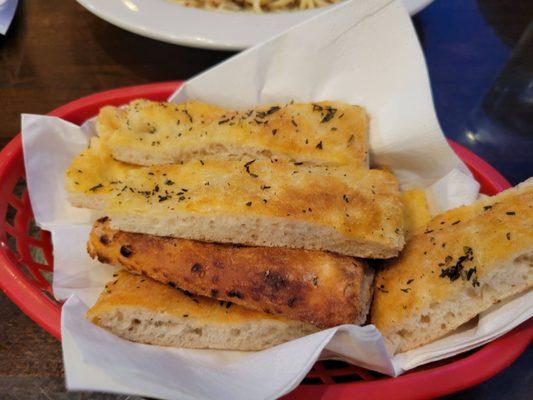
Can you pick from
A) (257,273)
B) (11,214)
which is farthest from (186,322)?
(11,214)

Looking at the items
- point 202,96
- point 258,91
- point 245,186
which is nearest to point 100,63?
point 202,96

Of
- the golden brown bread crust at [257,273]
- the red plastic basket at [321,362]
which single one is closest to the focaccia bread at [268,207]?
the golden brown bread crust at [257,273]

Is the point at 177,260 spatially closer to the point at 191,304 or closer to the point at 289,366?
the point at 191,304

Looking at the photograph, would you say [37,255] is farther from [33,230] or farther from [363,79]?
[363,79]

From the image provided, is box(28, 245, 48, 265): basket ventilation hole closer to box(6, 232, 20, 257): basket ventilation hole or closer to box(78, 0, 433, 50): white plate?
box(6, 232, 20, 257): basket ventilation hole

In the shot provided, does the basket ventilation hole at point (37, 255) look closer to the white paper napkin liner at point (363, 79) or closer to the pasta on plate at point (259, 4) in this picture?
the white paper napkin liner at point (363, 79)

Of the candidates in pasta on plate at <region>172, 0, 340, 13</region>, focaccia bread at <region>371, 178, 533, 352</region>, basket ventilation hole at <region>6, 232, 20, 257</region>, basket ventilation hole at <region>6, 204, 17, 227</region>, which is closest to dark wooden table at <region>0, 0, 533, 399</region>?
pasta on plate at <region>172, 0, 340, 13</region>
